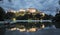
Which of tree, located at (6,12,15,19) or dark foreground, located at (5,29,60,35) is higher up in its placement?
tree, located at (6,12,15,19)

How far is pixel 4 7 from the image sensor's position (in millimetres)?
4703

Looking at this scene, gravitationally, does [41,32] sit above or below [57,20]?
below

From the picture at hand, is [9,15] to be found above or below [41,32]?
above

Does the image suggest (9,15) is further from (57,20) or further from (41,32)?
(57,20)

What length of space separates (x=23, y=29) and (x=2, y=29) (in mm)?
312

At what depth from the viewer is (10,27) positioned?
469 centimetres

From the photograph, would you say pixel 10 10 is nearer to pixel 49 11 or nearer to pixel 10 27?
pixel 10 27

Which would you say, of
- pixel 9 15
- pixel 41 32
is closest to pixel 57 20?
pixel 41 32

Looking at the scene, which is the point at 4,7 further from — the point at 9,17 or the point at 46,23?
the point at 46,23

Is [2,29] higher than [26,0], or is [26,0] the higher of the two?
[26,0]

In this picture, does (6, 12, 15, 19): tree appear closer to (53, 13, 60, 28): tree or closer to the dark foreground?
the dark foreground

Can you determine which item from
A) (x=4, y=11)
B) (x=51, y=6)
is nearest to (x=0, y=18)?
(x=4, y=11)

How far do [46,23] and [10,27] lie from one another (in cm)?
54

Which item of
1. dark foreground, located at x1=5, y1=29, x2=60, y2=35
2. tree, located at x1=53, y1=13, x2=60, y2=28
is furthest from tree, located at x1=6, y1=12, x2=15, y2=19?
tree, located at x1=53, y1=13, x2=60, y2=28
